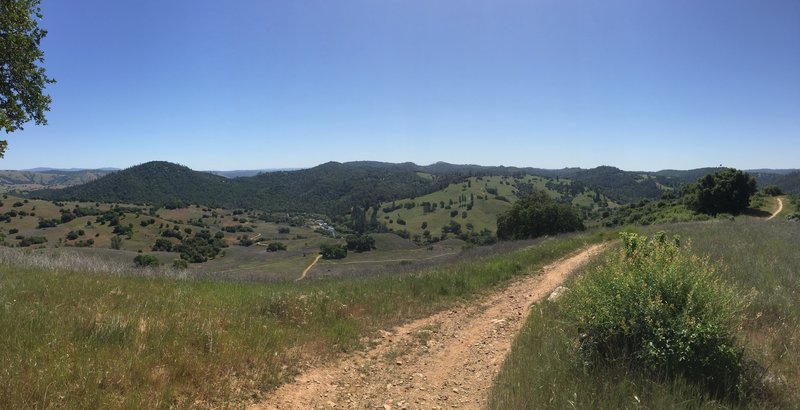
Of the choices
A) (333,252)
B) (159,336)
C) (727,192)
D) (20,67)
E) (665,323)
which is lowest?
(333,252)

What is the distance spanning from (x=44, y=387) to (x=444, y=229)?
534 ft

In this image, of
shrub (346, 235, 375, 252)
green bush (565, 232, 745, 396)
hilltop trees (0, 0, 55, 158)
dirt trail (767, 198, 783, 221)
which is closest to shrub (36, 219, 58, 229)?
shrub (346, 235, 375, 252)

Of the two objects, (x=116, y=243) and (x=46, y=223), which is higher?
(x=46, y=223)

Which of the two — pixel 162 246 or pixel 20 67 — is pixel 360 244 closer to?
pixel 162 246

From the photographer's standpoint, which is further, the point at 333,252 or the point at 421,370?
the point at 333,252

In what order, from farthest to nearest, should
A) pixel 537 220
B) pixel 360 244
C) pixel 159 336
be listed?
pixel 360 244 < pixel 537 220 < pixel 159 336

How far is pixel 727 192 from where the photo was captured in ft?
167

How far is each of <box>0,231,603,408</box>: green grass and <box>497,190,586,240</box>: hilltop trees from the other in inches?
1561

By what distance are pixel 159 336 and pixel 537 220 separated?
153 ft

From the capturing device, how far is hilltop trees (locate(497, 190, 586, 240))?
4709 cm

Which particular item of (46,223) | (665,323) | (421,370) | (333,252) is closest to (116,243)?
(46,223)

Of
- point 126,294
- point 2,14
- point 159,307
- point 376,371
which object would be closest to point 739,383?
point 376,371

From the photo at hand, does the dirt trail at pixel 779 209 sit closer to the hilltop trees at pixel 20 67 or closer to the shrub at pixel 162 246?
the hilltop trees at pixel 20 67

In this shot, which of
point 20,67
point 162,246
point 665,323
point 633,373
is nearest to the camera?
point 633,373
